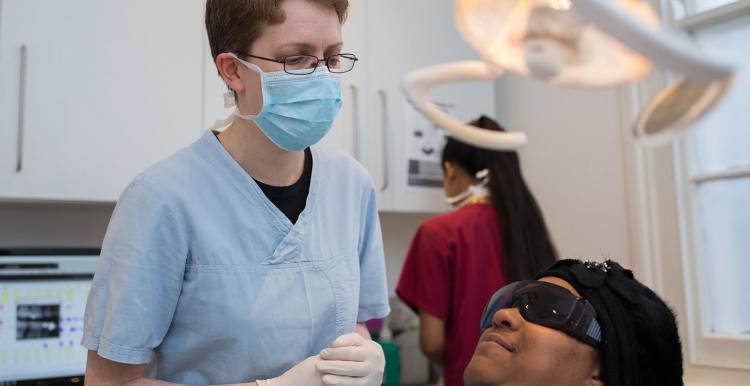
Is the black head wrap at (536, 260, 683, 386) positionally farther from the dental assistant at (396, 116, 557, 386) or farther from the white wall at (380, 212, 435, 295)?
the white wall at (380, 212, 435, 295)

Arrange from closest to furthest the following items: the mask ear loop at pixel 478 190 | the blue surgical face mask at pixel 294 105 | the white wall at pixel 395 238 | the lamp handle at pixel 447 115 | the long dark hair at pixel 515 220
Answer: the lamp handle at pixel 447 115 < the blue surgical face mask at pixel 294 105 < the long dark hair at pixel 515 220 < the mask ear loop at pixel 478 190 < the white wall at pixel 395 238

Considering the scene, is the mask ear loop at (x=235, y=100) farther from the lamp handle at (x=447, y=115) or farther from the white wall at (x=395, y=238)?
the white wall at (x=395, y=238)

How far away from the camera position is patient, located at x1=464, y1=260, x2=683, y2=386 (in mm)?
1272

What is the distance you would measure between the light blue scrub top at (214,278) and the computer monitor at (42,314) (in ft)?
2.94

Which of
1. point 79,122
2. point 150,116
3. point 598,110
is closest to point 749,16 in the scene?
point 598,110

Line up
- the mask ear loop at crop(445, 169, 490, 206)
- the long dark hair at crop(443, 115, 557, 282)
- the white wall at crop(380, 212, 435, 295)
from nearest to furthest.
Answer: the long dark hair at crop(443, 115, 557, 282), the mask ear loop at crop(445, 169, 490, 206), the white wall at crop(380, 212, 435, 295)

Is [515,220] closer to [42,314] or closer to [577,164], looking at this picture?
[577,164]

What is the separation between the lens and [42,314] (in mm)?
1988

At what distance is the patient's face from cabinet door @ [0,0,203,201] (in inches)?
45.5

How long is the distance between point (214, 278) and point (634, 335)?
0.72 metres

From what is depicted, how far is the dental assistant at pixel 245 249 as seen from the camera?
1136 mm

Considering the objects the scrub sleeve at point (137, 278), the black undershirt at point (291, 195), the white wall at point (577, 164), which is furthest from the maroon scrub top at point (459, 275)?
the scrub sleeve at point (137, 278)

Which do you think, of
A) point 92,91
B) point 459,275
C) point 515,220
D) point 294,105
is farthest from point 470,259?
point 92,91

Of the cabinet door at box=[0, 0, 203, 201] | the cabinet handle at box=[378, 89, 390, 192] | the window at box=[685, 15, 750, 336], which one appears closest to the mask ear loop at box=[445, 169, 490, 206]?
the cabinet handle at box=[378, 89, 390, 192]
